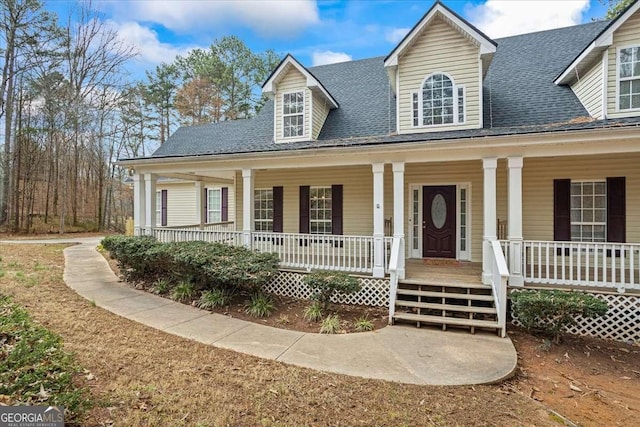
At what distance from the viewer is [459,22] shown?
7.84 m

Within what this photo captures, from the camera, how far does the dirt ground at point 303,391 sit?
3190mm

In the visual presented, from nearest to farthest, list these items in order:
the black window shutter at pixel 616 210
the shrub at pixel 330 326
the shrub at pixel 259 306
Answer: the shrub at pixel 330 326 < the shrub at pixel 259 306 < the black window shutter at pixel 616 210

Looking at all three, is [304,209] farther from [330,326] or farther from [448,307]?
[448,307]

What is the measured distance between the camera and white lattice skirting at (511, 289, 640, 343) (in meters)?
5.70

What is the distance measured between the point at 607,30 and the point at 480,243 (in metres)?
5.34

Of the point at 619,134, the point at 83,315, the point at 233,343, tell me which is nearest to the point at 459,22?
the point at 619,134

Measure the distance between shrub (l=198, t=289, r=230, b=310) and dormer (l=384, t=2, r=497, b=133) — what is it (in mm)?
6017

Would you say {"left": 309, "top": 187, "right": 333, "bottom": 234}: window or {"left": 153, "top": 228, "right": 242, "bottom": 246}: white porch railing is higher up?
{"left": 309, "top": 187, "right": 333, "bottom": 234}: window

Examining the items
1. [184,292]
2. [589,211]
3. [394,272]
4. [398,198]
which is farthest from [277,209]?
[589,211]

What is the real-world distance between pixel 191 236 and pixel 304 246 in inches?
139

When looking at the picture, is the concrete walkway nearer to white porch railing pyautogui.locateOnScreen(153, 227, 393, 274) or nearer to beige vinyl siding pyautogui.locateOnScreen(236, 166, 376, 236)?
white porch railing pyautogui.locateOnScreen(153, 227, 393, 274)

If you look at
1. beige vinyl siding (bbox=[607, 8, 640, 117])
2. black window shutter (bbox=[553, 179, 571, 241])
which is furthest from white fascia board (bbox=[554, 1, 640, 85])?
black window shutter (bbox=[553, 179, 571, 241])

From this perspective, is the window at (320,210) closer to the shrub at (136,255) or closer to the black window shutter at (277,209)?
the black window shutter at (277,209)

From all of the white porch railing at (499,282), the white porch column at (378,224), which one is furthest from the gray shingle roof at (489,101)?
the white porch railing at (499,282)
